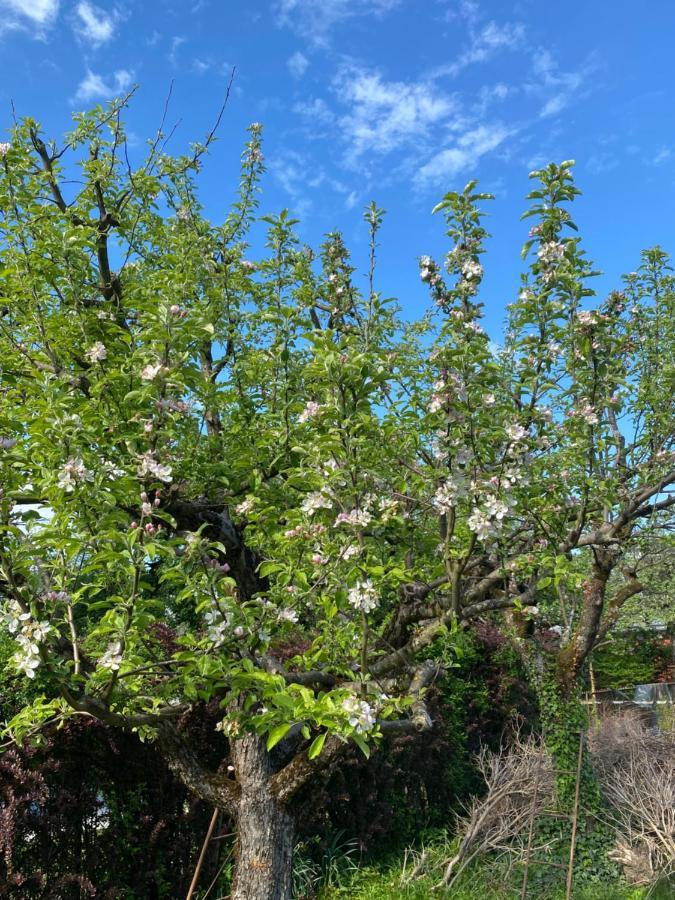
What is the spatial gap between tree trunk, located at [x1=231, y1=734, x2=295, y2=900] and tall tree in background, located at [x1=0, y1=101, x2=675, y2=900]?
15mm

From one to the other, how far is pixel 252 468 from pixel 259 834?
208 centimetres

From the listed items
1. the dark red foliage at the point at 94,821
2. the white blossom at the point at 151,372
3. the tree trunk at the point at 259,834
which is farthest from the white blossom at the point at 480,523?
the dark red foliage at the point at 94,821

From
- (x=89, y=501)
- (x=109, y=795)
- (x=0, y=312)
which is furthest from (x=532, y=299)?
(x=109, y=795)

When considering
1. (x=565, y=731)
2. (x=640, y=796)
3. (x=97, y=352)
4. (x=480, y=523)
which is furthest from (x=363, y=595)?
(x=565, y=731)

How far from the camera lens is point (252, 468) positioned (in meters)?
3.67

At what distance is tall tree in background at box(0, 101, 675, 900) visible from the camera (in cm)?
270

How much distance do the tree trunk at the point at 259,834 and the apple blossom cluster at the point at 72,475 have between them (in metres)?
2.20

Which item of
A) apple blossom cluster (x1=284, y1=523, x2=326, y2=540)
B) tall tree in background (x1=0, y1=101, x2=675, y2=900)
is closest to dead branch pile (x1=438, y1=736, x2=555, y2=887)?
tall tree in background (x1=0, y1=101, x2=675, y2=900)

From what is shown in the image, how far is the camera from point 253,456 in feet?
12.0

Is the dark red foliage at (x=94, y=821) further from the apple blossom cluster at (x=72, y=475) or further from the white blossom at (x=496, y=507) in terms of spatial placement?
the white blossom at (x=496, y=507)

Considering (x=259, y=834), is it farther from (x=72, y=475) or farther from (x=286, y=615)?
(x=72, y=475)

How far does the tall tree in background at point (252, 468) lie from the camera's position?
2.70 m

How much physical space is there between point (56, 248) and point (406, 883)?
16.6ft

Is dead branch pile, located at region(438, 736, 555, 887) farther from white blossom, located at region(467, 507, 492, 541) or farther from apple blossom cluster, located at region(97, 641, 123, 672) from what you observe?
apple blossom cluster, located at region(97, 641, 123, 672)
